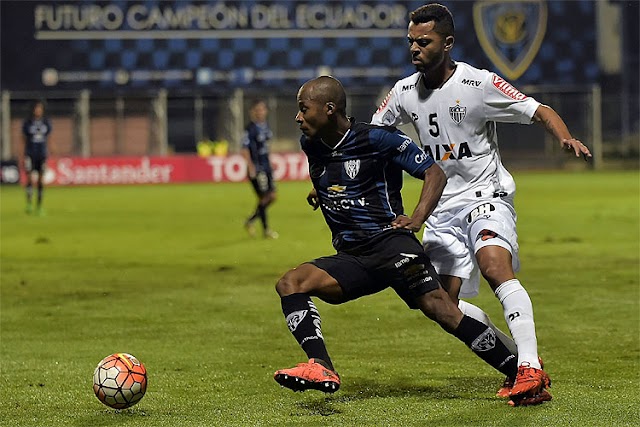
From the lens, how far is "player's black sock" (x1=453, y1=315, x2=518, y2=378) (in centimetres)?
654

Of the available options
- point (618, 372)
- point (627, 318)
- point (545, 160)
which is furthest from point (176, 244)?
point (545, 160)

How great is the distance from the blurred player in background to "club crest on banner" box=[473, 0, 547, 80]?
24.1 meters

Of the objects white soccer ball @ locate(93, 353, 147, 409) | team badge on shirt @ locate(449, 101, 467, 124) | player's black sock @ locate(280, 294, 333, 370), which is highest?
team badge on shirt @ locate(449, 101, 467, 124)

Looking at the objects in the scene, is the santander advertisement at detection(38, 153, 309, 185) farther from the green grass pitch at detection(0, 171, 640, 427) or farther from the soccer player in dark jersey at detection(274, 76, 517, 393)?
the soccer player in dark jersey at detection(274, 76, 517, 393)

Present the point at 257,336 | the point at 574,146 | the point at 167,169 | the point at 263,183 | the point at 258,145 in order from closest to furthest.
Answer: the point at 574,146 < the point at 257,336 < the point at 263,183 < the point at 258,145 < the point at 167,169

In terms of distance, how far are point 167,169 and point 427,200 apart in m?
34.1

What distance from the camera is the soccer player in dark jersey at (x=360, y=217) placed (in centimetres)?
635

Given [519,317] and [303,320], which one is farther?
[519,317]

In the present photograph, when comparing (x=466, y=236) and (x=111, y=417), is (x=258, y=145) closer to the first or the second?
(x=466, y=236)

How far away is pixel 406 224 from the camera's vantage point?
6199 mm

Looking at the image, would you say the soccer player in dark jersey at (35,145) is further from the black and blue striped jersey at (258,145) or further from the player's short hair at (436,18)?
the player's short hair at (436,18)

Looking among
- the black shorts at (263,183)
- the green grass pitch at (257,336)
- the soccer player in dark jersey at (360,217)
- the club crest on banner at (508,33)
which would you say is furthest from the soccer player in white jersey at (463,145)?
the club crest on banner at (508,33)

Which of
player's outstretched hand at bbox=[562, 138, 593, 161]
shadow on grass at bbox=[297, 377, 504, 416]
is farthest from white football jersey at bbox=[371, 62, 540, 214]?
shadow on grass at bbox=[297, 377, 504, 416]

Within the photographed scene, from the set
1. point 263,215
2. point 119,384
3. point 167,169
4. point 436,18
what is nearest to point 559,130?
point 436,18
